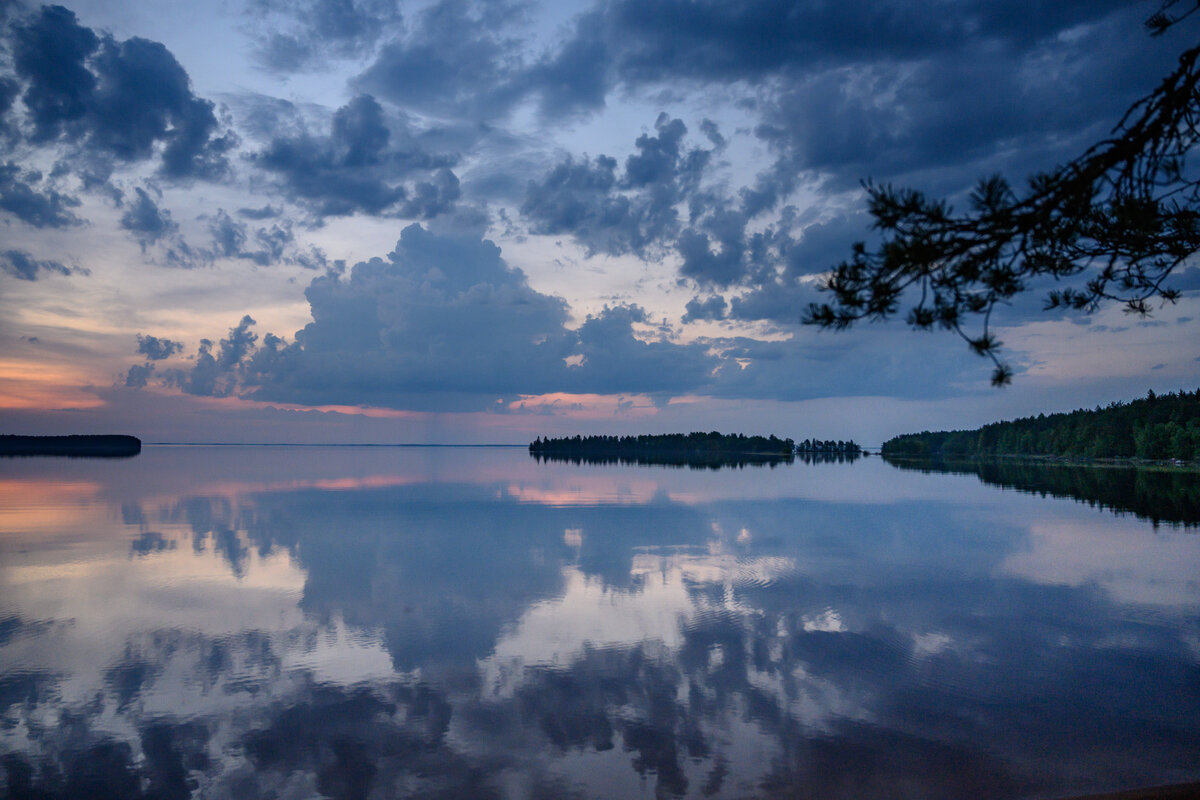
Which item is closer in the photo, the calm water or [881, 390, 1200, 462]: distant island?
the calm water

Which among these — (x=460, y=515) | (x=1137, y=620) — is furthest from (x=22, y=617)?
(x=1137, y=620)

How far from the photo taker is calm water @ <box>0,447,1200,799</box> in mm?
8641

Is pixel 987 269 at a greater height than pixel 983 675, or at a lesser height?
greater

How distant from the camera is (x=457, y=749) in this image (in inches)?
363

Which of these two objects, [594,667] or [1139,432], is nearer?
[594,667]

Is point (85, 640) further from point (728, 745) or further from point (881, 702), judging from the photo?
point (881, 702)

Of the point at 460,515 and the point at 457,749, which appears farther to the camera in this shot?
the point at 460,515

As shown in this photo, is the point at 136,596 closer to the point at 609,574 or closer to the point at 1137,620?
the point at 609,574

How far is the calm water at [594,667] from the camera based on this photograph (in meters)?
8.64

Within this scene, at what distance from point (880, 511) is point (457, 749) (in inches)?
1502

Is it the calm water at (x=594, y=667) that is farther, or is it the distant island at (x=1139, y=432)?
the distant island at (x=1139, y=432)

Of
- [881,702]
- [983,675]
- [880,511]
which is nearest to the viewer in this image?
[881,702]

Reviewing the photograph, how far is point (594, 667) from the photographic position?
12.5 m

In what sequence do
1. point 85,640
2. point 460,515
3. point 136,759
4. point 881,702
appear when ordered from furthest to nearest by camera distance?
point 460,515 → point 85,640 → point 881,702 → point 136,759
